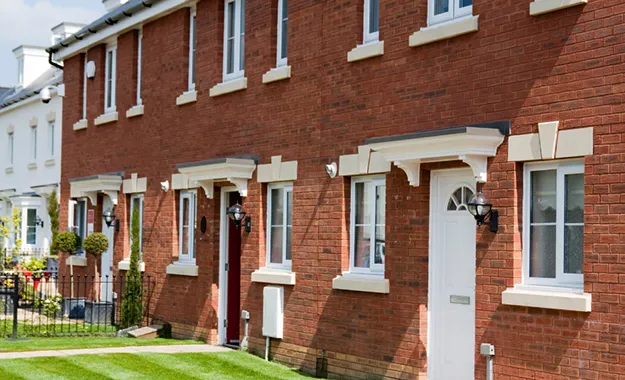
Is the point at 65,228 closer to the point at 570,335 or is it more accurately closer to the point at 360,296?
the point at 360,296

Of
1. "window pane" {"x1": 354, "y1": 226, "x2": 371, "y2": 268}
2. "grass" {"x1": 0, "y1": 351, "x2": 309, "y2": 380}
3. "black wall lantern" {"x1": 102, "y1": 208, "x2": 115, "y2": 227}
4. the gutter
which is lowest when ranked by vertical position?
"grass" {"x1": 0, "y1": 351, "x2": 309, "y2": 380}

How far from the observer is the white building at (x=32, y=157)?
28.4 metres

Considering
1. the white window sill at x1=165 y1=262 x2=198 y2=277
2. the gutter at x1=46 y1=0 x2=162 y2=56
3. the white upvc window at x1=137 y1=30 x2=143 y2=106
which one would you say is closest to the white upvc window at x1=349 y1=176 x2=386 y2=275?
the white window sill at x1=165 y1=262 x2=198 y2=277

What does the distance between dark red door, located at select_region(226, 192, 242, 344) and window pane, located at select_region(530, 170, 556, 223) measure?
717cm

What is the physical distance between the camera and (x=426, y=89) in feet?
39.5

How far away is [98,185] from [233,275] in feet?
16.8

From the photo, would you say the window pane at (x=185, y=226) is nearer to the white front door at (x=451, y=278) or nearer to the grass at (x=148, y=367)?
the grass at (x=148, y=367)

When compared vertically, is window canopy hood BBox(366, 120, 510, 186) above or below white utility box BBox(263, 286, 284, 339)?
above

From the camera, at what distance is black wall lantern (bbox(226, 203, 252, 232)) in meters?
15.7

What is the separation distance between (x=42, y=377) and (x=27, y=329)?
594 cm

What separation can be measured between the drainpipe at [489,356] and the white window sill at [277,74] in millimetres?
5732

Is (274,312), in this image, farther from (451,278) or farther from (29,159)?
(29,159)

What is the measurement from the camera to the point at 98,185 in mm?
20766

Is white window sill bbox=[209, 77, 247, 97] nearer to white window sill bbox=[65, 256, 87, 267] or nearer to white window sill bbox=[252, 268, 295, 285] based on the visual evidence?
white window sill bbox=[252, 268, 295, 285]
